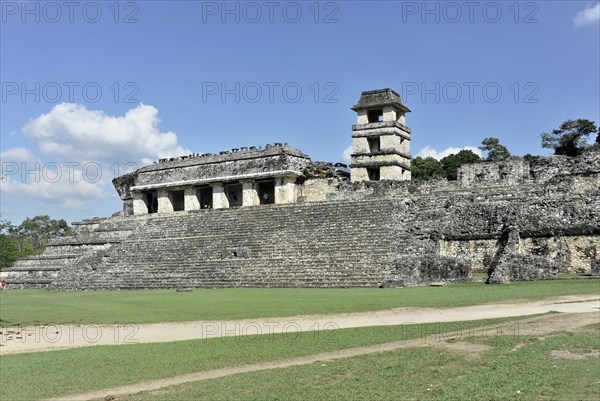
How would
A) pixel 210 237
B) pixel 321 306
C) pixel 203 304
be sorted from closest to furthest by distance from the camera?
pixel 321 306
pixel 203 304
pixel 210 237

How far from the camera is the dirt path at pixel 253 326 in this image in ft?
31.0

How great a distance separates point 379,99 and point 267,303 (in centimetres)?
2021

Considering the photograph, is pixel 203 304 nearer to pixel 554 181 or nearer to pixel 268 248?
pixel 268 248

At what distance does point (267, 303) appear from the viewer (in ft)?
43.0

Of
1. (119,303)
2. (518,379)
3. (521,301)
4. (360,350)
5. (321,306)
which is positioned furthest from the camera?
(119,303)

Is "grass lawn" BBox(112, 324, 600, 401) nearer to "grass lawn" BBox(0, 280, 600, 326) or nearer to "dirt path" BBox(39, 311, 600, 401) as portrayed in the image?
"dirt path" BBox(39, 311, 600, 401)

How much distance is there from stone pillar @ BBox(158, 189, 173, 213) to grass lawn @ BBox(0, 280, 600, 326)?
51.3 ft

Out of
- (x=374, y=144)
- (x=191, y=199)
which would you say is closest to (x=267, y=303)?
(x=191, y=199)

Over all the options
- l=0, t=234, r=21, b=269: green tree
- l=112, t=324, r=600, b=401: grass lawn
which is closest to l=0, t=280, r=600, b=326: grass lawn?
l=112, t=324, r=600, b=401: grass lawn

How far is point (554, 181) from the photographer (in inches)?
760

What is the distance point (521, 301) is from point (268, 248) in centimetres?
1131

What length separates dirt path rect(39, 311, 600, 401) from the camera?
21.6 feet

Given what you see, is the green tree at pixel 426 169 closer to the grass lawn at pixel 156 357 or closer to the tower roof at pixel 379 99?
the tower roof at pixel 379 99

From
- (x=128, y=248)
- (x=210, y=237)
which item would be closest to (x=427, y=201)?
(x=210, y=237)
